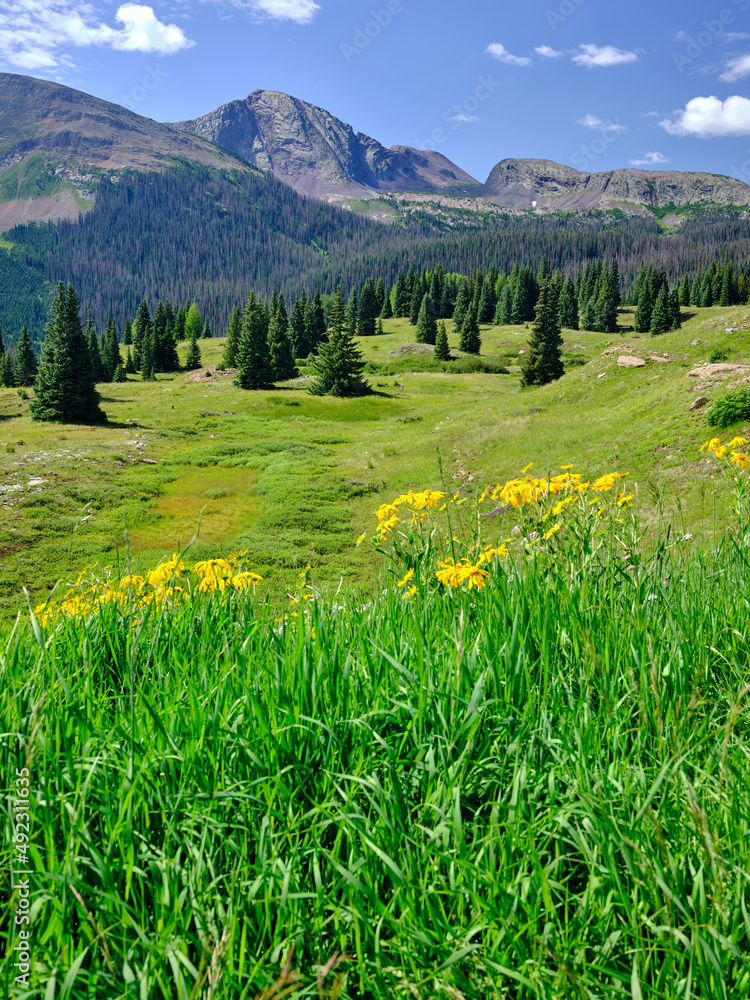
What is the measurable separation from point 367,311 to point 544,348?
72079mm

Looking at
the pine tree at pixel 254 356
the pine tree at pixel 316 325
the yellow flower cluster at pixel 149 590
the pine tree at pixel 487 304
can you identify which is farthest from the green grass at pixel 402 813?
the pine tree at pixel 487 304

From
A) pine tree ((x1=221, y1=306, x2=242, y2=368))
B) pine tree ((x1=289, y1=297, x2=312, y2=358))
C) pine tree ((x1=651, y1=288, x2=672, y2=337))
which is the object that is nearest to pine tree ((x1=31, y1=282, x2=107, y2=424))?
pine tree ((x1=221, y1=306, x2=242, y2=368))

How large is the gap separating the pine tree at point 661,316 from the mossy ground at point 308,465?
71.5m

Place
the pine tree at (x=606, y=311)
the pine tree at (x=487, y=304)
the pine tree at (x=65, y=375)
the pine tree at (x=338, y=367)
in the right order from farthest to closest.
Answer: the pine tree at (x=487, y=304)
the pine tree at (x=606, y=311)
the pine tree at (x=338, y=367)
the pine tree at (x=65, y=375)

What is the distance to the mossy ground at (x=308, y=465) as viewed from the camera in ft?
56.6

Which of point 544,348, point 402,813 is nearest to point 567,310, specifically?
point 544,348

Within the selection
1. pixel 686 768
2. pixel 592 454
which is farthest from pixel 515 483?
pixel 592 454

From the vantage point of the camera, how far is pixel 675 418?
19891 millimetres

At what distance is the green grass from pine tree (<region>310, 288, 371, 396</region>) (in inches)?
2570

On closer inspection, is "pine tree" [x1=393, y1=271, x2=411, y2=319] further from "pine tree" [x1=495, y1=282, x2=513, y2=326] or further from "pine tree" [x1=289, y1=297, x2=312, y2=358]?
"pine tree" [x1=289, y1=297, x2=312, y2=358]

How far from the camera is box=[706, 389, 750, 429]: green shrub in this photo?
16875 millimetres

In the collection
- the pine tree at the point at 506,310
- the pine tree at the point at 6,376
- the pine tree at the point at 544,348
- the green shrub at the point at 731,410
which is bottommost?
the green shrub at the point at 731,410

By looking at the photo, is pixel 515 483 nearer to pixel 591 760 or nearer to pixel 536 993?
pixel 591 760

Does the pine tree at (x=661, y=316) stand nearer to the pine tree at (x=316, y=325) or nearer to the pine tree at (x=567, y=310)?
the pine tree at (x=567, y=310)
